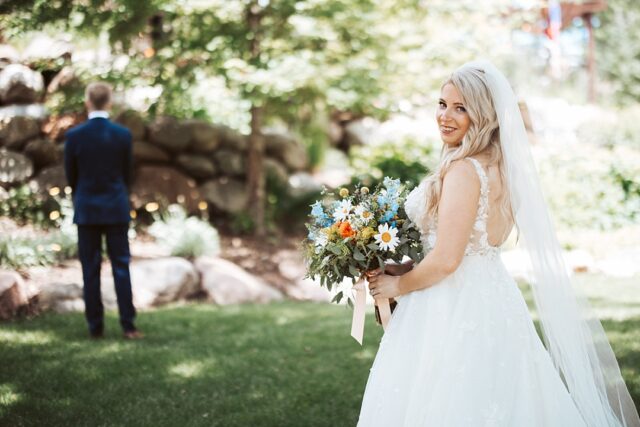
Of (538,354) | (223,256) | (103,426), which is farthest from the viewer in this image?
(223,256)

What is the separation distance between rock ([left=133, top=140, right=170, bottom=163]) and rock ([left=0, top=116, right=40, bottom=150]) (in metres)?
1.63

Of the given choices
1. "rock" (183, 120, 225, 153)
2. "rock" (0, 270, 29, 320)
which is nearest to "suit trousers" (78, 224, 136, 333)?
"rock" (0, 270, 29, 320)

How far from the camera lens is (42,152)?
945cm

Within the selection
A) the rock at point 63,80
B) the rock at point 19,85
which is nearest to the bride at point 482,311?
the rock at point 63,80

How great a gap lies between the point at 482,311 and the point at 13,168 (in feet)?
28.6

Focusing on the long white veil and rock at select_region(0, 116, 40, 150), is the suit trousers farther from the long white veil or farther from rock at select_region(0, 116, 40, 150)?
rock at select_region(0, 116, 40, 150)

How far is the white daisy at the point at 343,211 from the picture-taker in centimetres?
269

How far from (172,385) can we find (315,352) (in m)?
1.40

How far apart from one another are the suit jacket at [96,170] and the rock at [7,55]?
584cm

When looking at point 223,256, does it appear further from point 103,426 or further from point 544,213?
point 544,213

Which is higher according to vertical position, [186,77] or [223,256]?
[186,77]

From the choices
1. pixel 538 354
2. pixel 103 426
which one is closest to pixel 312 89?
pixel 103 426

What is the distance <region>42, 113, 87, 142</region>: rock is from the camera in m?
9.71

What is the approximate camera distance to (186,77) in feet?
27.8
